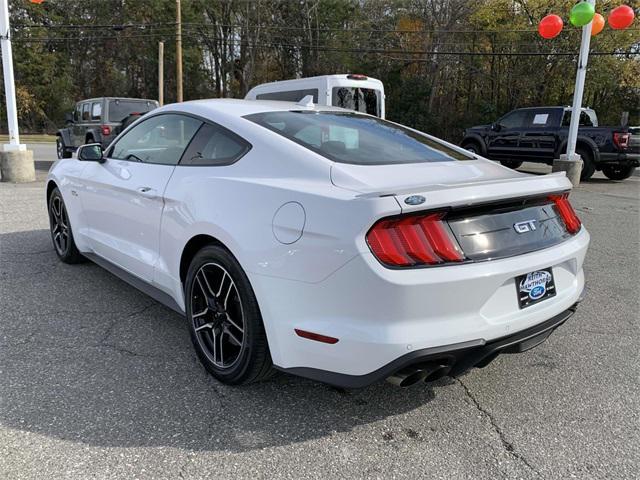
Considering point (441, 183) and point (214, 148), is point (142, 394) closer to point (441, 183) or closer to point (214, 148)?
point (214, 148)

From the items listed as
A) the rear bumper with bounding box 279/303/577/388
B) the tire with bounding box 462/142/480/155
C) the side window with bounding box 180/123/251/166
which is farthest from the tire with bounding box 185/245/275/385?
the tire with bounding box 462/142/480/155

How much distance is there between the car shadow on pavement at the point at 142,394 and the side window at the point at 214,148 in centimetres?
119

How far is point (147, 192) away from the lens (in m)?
3.32

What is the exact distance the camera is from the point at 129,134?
404cm

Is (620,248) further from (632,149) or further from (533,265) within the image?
(632,149)

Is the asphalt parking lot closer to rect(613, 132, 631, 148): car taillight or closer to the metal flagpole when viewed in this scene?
the metal flagpole

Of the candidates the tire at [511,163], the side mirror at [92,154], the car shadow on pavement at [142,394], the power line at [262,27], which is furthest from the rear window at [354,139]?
the power line at [262,27]

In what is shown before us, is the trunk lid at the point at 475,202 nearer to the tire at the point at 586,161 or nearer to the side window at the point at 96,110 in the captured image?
the tire at the point at 586,161

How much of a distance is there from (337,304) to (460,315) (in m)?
0.53

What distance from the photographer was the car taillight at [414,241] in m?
2.09

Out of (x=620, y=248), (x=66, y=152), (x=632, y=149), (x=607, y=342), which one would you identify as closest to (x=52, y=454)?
(x=607, y=342)

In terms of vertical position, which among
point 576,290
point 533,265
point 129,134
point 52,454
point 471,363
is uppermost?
point 129,134

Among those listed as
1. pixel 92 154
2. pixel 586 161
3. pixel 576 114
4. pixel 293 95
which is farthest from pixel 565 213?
pixel 586 161

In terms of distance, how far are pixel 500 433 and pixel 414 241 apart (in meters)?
1.07
